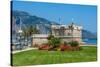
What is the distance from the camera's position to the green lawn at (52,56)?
7.40ft

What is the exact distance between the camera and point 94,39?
2568 mm

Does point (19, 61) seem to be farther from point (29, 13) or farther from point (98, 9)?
point (98, 9)

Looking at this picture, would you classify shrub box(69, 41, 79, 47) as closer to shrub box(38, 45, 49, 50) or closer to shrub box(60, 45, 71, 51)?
shrub box(60, 45, 71, 51)

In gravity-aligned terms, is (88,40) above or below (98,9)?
below

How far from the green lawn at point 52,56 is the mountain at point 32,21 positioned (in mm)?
277

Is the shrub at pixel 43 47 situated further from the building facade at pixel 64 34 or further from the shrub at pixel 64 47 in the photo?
the shrub at pixel 64 47

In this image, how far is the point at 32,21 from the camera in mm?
2322

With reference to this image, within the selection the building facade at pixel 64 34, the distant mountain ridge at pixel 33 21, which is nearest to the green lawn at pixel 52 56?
the building facade at pixel 64 34

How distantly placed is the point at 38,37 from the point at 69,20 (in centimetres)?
45

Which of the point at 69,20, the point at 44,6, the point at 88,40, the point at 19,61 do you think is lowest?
the point at 19,61

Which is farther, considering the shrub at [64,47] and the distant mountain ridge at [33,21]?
the shrub at [64,47]

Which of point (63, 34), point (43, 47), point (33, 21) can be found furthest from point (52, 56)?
point (33, 21)

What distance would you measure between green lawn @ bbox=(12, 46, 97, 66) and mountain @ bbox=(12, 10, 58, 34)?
0.28m
